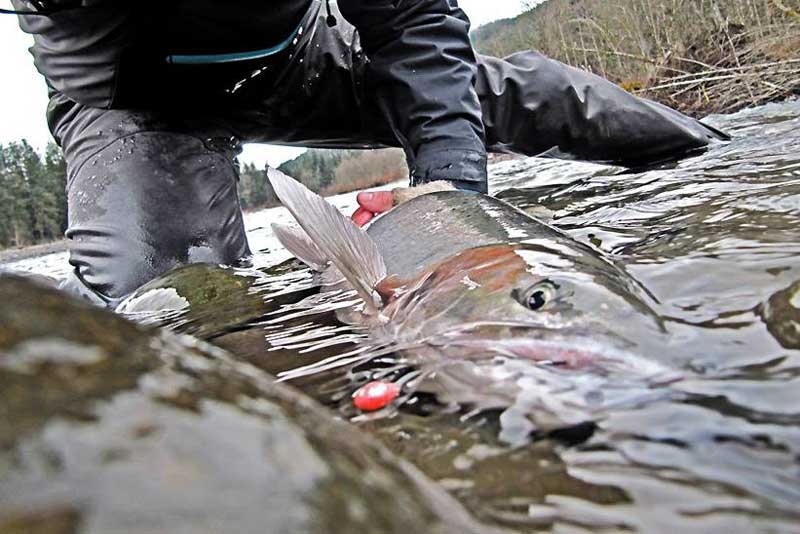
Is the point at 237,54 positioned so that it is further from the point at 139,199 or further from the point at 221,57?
the point at 139,199

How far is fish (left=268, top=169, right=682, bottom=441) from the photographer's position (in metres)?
1.03

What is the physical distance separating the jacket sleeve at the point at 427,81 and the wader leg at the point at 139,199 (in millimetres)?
970

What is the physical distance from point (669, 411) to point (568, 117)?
3327mm

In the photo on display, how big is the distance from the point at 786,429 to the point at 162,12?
293 cm

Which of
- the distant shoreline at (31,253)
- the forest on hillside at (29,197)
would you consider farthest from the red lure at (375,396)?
the forest on hillside at (29,197)

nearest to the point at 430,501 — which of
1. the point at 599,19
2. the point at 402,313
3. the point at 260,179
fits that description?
the point at 402,313

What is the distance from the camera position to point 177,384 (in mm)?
714

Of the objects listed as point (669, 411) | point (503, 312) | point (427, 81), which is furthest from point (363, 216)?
point (669, 411)

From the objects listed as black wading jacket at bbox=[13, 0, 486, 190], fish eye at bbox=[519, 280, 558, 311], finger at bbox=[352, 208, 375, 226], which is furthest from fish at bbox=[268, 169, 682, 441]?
black wading jacket at bbox=[13, 0, 486, 190]

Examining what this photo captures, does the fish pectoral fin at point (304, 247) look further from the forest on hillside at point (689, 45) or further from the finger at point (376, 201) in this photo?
the forest on hillside at point (689, 45)

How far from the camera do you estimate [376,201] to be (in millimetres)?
2711

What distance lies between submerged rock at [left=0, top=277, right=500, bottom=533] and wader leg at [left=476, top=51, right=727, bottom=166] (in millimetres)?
3293

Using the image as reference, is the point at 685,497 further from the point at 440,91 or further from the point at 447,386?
the point at 440,91

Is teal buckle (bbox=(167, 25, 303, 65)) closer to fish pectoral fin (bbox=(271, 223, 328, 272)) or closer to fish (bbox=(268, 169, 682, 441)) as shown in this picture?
fish pectoral fin (bbox=(271, 223, 328, 272))
